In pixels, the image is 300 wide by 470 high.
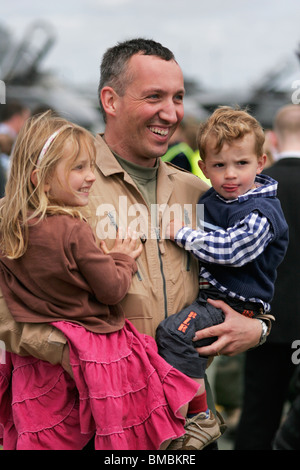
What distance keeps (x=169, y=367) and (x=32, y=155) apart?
100cm

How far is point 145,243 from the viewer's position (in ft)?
9.59

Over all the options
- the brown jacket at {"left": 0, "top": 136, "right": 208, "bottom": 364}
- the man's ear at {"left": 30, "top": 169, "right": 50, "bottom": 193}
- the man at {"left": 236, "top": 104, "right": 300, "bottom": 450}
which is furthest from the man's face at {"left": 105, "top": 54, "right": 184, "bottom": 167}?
the man at {"left": 236, "top": 104, "right": 300, "bottom": 450}

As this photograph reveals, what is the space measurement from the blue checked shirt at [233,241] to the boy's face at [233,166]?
0.06 metres

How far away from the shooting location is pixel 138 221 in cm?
295

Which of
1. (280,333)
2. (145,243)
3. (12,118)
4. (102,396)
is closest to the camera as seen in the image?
(102,396)

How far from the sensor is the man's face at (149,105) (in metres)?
3.01

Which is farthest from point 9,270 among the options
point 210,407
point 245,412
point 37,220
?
point 245,412

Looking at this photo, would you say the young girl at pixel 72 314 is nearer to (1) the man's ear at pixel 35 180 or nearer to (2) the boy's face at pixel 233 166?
(1) the man's ear at pixel 35 180

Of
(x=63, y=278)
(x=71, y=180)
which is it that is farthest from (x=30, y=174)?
(x=63, y=278)

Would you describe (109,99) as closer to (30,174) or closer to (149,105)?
(149,105)

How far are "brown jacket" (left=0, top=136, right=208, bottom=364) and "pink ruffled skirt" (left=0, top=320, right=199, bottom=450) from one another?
0.16 metres

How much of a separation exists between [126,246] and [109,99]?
76cm

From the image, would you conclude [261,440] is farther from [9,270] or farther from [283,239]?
[9,270]

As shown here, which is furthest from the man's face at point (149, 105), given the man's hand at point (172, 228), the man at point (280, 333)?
the man at point (280, 333)
